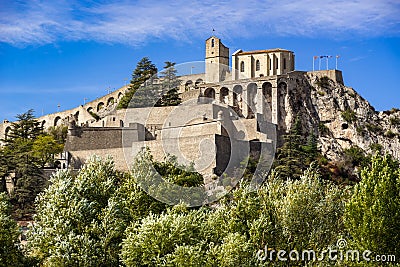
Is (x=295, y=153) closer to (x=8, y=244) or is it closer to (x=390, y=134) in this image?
(x=390, y=134)

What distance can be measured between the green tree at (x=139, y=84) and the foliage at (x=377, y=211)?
3048 centimetres

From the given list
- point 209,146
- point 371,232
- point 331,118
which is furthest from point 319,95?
point 371,232

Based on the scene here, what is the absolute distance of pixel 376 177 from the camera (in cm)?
2227

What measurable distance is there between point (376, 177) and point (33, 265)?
36.5ft

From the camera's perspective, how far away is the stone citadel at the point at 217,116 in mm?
41625

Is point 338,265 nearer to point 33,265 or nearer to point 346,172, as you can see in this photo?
point 33,265

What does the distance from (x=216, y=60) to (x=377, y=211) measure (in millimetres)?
39144

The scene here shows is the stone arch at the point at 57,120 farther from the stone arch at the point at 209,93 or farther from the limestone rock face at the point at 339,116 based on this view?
the limestone rock face at the point at 339,116

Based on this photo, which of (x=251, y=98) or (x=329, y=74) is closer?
(x=251, y=98)

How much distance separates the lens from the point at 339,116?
56906 millimetres

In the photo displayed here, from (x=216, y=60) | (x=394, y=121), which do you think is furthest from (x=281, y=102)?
(x=394, y=121)

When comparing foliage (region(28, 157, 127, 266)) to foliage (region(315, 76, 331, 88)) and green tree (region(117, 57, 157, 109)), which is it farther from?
foliage (region(315, 76, 331, 88))

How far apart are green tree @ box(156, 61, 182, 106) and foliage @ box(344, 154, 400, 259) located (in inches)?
1138

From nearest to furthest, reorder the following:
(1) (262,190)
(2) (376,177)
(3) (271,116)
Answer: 1. (2) (376,177)
2. (1) (262,190)
3. (3) (271,116)
